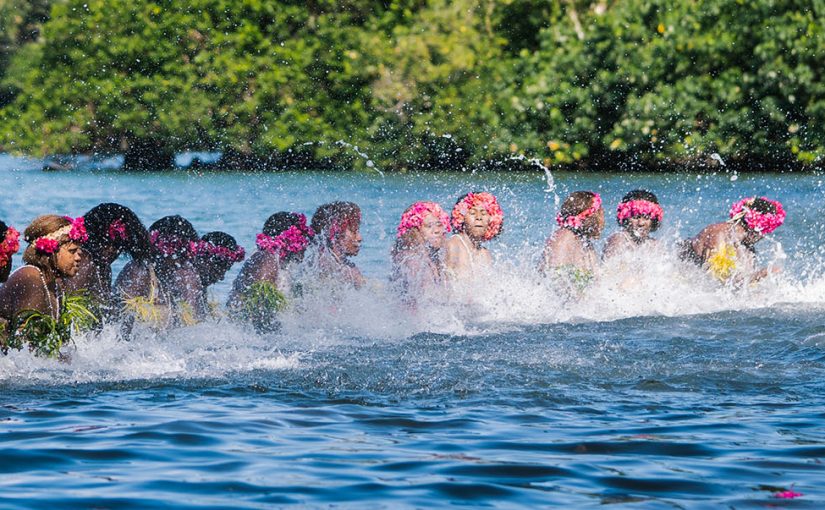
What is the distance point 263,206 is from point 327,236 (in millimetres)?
11077

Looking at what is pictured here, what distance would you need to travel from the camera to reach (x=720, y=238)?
1213 cm

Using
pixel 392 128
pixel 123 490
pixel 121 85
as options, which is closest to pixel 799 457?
pixel 123 490

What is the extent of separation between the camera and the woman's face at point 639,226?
39.6ft

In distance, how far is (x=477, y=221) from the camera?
1138 centimetres

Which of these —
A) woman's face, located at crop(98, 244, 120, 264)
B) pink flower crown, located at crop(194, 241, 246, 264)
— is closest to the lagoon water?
pink flower crown, located at crop(194, 241, 246, 264)

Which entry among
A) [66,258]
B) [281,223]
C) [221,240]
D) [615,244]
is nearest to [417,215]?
[281,223]

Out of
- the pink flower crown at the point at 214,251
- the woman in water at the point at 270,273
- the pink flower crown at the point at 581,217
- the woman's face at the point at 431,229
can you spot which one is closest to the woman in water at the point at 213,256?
the pink flower crown at the point at 214,251

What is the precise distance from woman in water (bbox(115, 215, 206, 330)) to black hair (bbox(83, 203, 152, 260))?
236mm

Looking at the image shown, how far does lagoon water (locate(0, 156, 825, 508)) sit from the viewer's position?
5.80 meters

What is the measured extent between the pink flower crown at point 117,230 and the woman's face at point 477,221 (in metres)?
3.09

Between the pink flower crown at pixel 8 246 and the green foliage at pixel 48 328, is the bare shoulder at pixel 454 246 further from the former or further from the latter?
the pink flower crown at pixel 8 246

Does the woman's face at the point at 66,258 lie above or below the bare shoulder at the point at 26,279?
above

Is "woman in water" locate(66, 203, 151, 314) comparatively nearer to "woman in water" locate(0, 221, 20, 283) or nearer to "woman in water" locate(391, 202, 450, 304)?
"woman in water" locate(0, 221, 20, 283)

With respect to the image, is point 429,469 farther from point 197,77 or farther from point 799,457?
point 197,77
